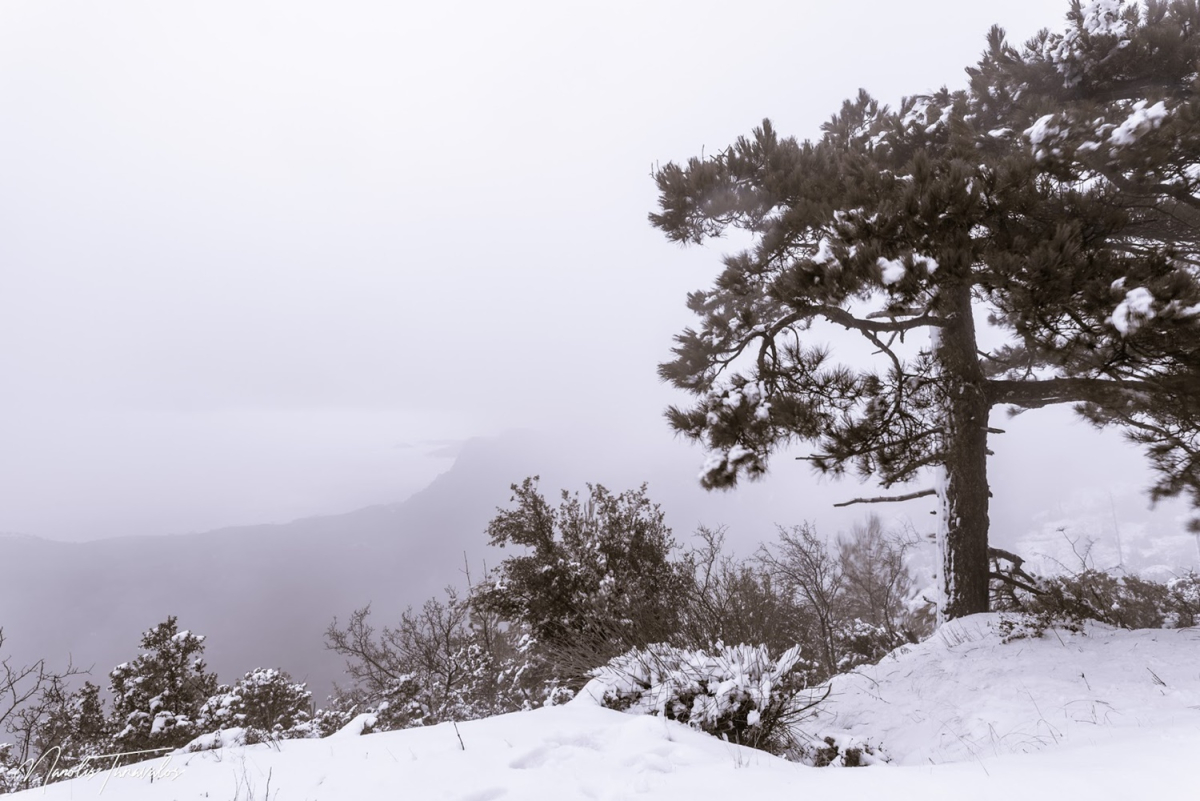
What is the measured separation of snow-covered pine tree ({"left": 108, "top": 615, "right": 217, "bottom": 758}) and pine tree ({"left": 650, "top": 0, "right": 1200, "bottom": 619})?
51.4 feet

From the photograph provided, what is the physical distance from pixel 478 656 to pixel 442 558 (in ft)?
479

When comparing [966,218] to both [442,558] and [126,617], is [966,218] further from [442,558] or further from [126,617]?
[126,617]

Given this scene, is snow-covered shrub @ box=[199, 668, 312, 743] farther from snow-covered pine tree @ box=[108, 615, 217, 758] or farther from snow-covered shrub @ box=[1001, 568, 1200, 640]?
snow-covered shrub @ box=[1001, 568, 1200, 640]

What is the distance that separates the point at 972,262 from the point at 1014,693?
3.59 m

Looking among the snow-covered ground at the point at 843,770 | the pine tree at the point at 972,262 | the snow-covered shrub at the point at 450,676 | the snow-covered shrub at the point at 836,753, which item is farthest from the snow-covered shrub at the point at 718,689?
the snow-covered shrub at the point at 450,676

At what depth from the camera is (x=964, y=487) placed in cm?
636

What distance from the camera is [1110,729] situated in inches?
125

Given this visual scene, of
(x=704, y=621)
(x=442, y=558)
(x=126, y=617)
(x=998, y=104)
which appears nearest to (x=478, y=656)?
(x=704, y=621)

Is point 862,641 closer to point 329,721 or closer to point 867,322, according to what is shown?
point 867,322

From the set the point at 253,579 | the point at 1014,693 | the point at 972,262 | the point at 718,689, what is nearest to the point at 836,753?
the point at 718,689

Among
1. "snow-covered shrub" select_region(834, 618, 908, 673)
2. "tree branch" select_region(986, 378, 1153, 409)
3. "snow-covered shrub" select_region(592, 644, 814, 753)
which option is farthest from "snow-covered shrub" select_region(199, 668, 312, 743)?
"tree branch" select_region(986, 378, 1153, 409)

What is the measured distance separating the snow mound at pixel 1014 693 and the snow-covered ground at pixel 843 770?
0.02 meters

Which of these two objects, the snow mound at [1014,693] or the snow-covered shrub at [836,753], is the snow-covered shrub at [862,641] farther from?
the snow-covered shrub at [836,753]

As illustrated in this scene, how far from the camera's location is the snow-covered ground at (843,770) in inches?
92.2
